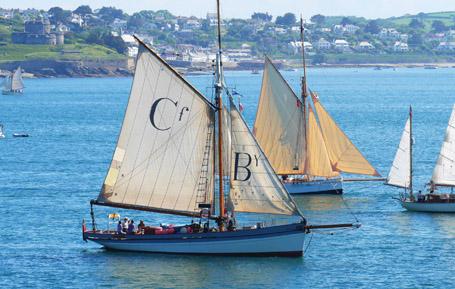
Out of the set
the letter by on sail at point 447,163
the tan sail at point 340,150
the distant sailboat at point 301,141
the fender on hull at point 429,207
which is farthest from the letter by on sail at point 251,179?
the tan sail at point 340,150

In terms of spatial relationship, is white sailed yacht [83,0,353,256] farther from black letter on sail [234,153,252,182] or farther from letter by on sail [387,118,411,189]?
letter by on sail [387,118,411,189]

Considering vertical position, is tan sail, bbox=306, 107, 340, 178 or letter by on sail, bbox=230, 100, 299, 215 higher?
letter by on sail, bbox=230, 100, 299, 215

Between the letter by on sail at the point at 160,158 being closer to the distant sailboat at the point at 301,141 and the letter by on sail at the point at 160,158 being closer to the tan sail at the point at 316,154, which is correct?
the distant sailboat at the point at 301,141

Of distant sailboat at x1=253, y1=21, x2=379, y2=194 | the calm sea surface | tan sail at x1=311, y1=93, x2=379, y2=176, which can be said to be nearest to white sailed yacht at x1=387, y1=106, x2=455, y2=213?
the calm sea surface

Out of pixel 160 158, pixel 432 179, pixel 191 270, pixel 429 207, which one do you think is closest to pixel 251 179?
pixel 160 158

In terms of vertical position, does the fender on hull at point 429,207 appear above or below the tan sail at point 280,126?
below

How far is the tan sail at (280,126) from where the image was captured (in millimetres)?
90125

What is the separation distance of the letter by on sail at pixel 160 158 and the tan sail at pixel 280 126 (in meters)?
23.4

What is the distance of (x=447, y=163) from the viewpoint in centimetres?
8344

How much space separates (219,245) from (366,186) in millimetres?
32914

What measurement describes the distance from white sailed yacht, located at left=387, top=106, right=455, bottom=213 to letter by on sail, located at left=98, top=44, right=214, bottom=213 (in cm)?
1928

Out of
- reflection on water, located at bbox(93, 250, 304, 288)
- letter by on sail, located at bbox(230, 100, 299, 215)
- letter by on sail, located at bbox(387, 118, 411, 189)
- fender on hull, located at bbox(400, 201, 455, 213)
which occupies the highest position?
letter by on sail, located at bbox(230, 100, 299, 215)

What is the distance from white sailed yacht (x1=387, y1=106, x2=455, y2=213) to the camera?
3206 inches

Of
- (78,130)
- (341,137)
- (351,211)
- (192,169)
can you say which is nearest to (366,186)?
(341,137)
